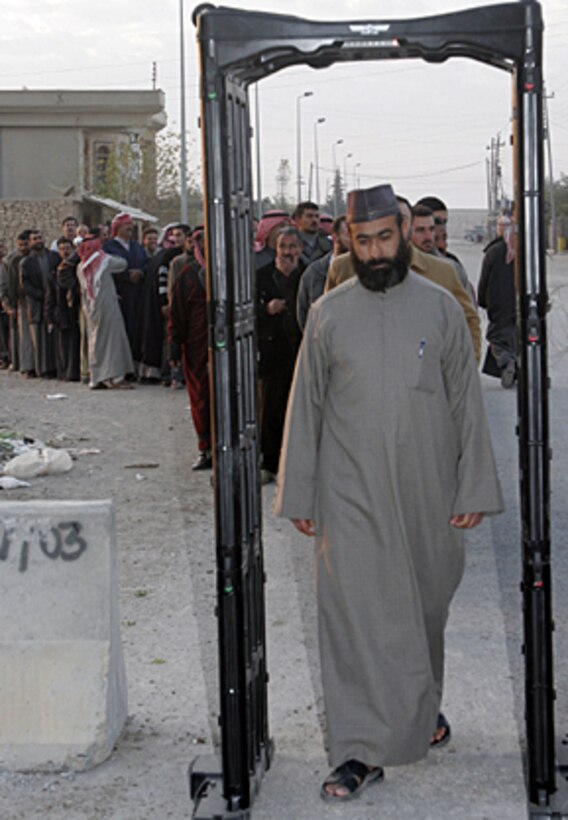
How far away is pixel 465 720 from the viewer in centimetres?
535

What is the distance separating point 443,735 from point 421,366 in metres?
1.34

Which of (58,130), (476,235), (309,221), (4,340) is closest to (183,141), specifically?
(58,130)

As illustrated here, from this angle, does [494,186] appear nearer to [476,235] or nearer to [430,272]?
[476,235]

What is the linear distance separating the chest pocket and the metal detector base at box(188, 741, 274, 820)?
4.38 ft

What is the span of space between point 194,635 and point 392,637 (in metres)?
2.17

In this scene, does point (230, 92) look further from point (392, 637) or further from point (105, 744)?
point (105, 744)

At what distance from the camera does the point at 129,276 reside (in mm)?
18188

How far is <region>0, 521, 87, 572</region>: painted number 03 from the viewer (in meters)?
5.10

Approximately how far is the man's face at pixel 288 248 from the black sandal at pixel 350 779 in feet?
19.4

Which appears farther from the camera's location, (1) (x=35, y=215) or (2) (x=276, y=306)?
(1) (x=35, y=215)

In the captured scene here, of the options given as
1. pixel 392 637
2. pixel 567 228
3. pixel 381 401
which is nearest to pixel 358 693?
pixel 392 637

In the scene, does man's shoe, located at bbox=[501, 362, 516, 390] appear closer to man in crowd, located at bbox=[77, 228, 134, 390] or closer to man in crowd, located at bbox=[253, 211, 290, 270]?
man in crowd, located at bbox=[77, 228, 134, 390]

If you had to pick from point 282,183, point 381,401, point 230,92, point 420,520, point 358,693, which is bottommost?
point 358,693

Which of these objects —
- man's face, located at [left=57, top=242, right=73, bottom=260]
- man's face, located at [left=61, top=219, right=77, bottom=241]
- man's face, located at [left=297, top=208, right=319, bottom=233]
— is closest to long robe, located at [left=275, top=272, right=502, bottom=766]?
man's face, located at [left=297, top=208, right=319, bottom=233]
